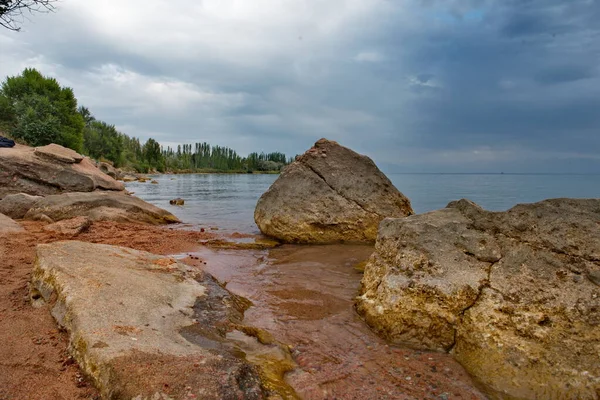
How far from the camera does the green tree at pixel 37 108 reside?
3250cm

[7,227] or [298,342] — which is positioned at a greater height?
[7,227]

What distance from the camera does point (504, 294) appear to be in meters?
4.12

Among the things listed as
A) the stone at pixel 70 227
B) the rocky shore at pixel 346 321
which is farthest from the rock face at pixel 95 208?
the rocky shore at pixel 346 321

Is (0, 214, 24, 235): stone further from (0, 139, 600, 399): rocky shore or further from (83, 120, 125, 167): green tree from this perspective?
(83, 120, 125, 167): green tree

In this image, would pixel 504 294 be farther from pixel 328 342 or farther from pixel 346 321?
pixel 328 342

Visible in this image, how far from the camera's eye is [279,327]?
15.3 ft

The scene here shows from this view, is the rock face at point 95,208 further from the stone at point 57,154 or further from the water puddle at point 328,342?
the water puddle at point 328,342

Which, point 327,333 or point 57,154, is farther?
point 57,154

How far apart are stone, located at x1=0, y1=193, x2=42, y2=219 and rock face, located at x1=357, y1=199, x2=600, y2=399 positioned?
35.1ft

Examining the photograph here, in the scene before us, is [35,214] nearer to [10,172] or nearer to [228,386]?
[10,172]

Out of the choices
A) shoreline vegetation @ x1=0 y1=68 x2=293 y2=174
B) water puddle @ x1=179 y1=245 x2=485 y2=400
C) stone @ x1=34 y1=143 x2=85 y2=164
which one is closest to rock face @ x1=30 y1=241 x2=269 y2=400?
water puddle @ x1=179 y1=245 x2=485 y2=400

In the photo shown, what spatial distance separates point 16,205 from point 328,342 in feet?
35.8

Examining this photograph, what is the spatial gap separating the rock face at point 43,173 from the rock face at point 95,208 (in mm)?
2942

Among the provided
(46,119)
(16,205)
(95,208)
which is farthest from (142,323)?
(46,119)
